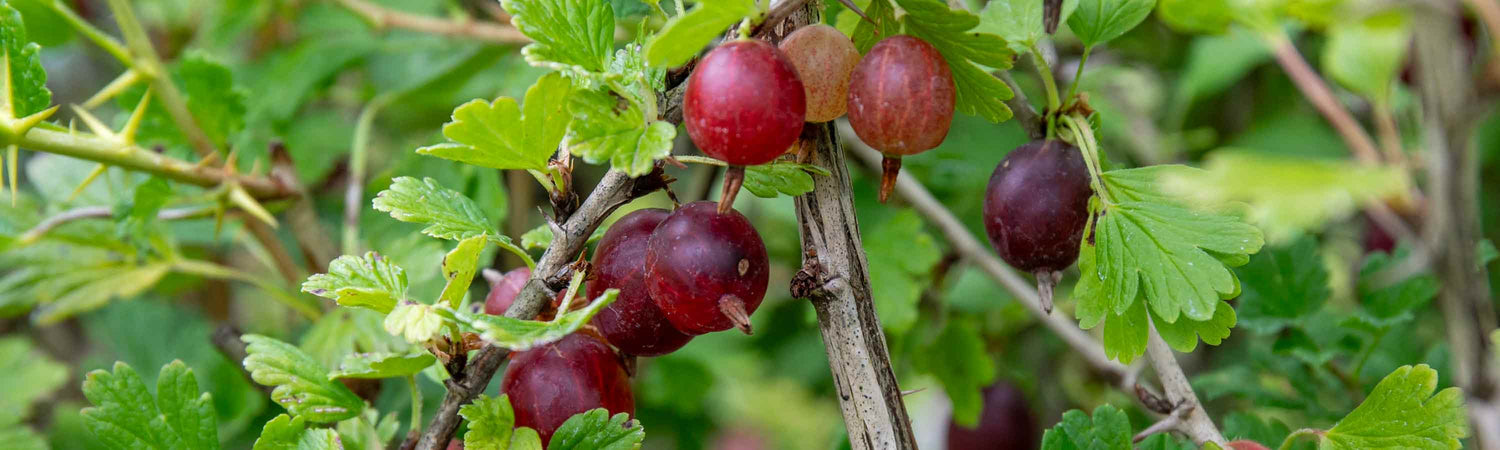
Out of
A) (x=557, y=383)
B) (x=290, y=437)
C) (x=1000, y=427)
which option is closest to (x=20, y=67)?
(x=290, y=437)

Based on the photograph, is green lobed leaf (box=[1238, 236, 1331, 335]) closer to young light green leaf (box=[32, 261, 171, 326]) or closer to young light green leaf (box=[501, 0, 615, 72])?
young light green leaf (box=[501, 0, 615, 72])

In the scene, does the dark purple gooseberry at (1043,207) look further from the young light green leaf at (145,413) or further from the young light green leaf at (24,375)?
the young light green leaf at (24,375)

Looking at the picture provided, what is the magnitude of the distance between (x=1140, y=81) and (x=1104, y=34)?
114 centimetres

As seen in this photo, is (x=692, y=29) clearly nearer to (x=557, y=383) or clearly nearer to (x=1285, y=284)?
(x=557, y=383)

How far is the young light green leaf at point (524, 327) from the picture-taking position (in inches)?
18.5

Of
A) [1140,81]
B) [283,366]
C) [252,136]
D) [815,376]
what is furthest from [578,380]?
[1140,81]

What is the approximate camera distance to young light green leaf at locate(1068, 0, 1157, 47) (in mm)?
653

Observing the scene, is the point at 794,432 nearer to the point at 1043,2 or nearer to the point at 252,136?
the point at 252,136

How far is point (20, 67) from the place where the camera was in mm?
640

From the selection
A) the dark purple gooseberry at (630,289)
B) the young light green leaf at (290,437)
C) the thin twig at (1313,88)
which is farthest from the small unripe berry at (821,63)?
the young light green leaf at (290,437)

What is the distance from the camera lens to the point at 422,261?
91 cm

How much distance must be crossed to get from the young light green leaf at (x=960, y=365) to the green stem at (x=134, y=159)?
0.69 meters

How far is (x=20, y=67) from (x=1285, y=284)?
94 cm

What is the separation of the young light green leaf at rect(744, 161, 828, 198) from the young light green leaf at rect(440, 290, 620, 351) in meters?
0.11
